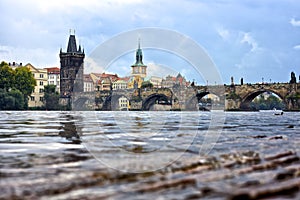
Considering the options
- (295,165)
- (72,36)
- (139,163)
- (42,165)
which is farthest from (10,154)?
(72,36)

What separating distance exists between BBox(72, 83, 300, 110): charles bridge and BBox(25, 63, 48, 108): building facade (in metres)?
9.44

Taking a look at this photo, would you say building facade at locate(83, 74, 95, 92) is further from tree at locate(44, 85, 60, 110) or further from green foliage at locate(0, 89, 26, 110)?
green foliage at locate(0, 89, 26, 110)

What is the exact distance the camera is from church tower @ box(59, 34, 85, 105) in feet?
436

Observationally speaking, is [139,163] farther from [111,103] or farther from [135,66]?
Result: [135,66]

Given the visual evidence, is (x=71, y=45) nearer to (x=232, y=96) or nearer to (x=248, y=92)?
(x=232, y=96)

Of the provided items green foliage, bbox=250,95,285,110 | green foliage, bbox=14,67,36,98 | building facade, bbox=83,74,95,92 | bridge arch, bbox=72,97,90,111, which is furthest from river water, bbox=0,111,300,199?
green foliage, bbox=250,95,285,110

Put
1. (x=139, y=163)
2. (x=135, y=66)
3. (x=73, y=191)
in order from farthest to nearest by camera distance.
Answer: (x=135, y=66) → (x=139, y=163) → (x=73, y=191)

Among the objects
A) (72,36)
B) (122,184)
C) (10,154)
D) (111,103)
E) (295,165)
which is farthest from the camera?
(72,36)

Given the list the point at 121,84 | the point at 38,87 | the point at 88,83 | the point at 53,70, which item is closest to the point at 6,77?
the point at 38,87

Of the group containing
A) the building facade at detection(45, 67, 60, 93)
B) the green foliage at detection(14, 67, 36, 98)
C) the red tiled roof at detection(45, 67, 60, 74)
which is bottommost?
the green foliage at detection(14, 67, 36, 98)

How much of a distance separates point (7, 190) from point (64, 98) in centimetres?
11917

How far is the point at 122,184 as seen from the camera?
16.1 feet

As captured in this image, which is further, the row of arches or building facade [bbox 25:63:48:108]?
building facade [bbox 25:63:48:108]

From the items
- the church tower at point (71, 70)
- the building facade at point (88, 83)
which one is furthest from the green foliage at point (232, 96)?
the building facade at point (88, 83)
